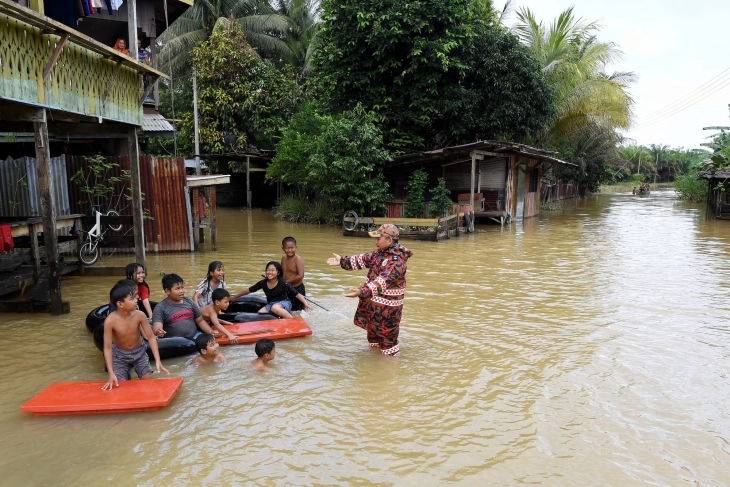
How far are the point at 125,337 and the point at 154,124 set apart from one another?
1130cm

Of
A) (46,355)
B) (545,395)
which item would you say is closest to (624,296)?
(545,395)

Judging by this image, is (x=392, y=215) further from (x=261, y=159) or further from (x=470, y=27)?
(x=261, y=159)

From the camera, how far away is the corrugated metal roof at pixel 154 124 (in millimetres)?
14582

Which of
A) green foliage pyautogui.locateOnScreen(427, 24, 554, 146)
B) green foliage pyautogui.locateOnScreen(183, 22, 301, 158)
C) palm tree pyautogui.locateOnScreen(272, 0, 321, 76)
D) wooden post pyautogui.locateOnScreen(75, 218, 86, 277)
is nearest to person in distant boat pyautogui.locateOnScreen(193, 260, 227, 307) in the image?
wooden post pyautogui.locateOnScreen(75, 218, 86, 277)

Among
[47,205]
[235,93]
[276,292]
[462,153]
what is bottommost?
[276,292]

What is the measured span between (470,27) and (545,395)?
1804 centimetres

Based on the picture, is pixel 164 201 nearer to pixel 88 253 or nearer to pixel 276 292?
pixel 88 253

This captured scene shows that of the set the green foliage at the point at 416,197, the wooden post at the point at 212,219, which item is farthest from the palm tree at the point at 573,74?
the wooden post at the point at 212,219

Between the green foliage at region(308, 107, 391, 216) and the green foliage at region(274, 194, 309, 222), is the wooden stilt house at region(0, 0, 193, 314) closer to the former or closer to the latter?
the green foliage at region(308, 107, 391, 216)

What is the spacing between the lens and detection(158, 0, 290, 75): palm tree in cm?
2808

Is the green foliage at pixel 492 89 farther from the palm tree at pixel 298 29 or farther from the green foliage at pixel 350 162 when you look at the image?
the palm tree at pixel 298 29

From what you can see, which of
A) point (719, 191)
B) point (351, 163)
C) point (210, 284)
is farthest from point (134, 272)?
point (719, 191)

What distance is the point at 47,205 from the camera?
7.42 metres

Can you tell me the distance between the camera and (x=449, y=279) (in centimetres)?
1097
